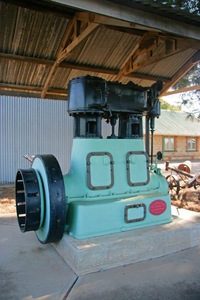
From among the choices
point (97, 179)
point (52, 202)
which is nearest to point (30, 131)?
point (97, 179)

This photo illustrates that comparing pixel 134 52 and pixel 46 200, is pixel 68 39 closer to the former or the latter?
pixel 134 52

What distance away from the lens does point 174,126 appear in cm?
2197

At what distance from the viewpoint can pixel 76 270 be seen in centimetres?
242

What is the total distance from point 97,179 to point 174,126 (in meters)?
20.2

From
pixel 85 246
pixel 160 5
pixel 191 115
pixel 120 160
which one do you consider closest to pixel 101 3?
pixel 160 5

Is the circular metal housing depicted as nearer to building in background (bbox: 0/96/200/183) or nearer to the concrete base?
the concrete base

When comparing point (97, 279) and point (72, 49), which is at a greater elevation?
point (72, 49)

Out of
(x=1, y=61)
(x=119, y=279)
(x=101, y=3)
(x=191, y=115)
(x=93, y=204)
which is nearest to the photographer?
(x=101, y=3)

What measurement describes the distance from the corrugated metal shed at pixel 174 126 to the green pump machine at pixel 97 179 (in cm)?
1705

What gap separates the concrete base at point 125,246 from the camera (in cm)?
244

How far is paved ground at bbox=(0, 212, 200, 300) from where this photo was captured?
2107 mm

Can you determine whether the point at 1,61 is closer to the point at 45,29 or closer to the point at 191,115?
the point at 45,29

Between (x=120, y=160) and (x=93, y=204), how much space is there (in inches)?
25.4

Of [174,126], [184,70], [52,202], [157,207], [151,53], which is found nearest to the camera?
[52,202]
